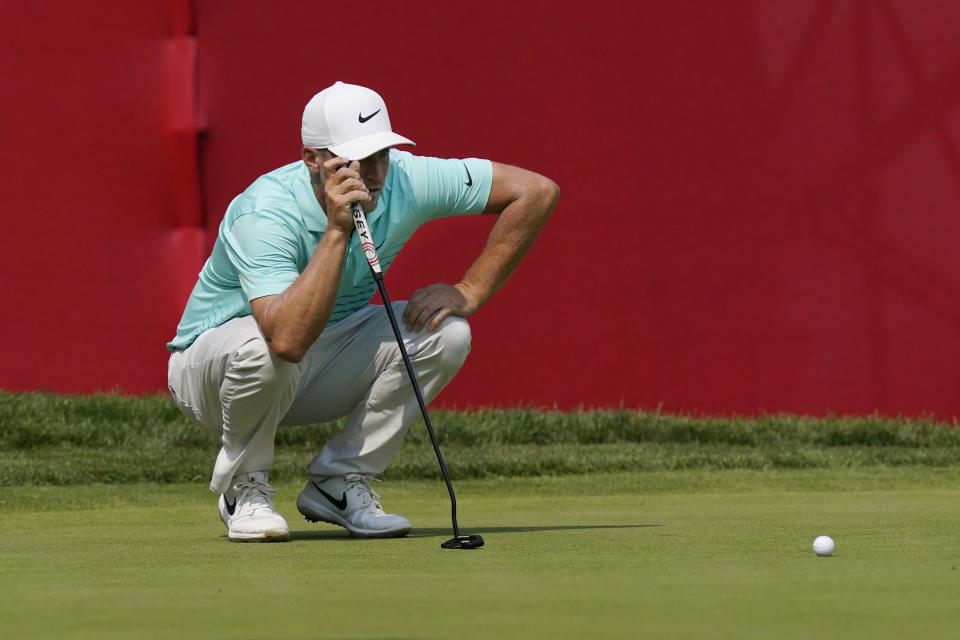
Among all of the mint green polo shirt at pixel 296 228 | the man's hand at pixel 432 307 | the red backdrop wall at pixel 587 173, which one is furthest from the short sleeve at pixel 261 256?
the red backdrop wall at pixel 587 173

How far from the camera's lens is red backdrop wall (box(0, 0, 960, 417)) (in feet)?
21.2

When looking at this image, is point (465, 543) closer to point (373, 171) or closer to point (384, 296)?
point (384, 296)

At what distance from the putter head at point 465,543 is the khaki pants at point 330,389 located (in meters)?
0.67

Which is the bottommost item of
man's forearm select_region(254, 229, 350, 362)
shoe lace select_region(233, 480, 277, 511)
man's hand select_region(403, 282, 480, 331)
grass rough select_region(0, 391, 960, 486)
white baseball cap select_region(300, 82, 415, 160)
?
grass rough select_region(0, 391, 960, 486)

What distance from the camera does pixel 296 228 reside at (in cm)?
351

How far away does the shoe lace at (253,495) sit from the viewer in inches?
137

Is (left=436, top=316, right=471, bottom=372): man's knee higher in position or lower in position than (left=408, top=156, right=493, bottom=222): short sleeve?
lower

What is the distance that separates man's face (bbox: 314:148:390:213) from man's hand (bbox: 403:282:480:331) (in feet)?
0.97

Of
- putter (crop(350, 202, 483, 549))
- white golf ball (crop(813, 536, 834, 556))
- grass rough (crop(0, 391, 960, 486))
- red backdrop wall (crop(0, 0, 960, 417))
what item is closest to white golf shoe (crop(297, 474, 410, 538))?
putter (crop(350, 202, 483, 549))

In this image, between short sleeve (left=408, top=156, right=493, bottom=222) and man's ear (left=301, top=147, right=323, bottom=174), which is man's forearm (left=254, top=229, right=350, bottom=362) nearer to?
man's ear (left=301, top=147, right=323, bottom=174)

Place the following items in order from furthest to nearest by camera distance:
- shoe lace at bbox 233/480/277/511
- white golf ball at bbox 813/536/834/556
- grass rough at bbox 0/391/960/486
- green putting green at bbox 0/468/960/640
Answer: grass rough at bbox 0/391/960/486 < shoe lace at bbox 233/480/277/511 < white golf ball at bbox 813/536/834/556 < green putting green at bbox 0/468/960/640

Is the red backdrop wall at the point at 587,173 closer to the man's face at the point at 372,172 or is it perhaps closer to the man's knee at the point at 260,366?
the man's face at the point at 372,172

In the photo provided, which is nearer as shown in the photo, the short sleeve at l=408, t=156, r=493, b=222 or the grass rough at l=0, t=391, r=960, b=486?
the short sleeve at l=408, t=156, r=493, b=222

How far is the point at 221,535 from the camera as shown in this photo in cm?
359
